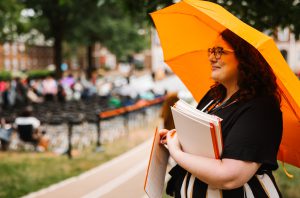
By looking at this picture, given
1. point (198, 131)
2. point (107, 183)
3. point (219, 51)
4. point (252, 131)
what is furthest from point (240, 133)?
point (107, 183)

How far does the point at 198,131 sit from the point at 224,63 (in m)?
0.34

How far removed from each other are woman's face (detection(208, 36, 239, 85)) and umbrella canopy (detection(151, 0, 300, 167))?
0.38ft

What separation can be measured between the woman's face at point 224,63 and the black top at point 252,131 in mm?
115

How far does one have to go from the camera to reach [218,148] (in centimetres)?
195

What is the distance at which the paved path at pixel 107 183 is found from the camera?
650 centimetres

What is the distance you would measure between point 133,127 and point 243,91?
46.0ft

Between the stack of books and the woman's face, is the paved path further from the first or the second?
the woman's face

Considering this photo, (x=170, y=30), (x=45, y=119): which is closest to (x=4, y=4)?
(x=45, y=119)

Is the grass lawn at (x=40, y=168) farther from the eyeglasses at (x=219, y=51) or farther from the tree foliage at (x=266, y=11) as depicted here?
the eyeglasses at (x=219, y=51)

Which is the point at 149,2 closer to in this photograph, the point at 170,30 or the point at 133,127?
the point at 170,30

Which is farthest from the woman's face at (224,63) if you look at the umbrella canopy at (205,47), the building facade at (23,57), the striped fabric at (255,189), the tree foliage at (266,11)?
the building facade at (23,57)

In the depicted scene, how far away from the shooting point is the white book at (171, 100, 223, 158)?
1.94 m

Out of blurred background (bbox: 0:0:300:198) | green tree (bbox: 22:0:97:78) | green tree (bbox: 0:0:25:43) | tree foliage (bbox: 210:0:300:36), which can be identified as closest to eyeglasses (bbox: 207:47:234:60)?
blurred background (bbox: 0:0:300:198)

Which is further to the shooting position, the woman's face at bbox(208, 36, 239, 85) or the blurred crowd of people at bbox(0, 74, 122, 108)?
the blurred crowd of people at bbox(0, 74, 122, 108)
